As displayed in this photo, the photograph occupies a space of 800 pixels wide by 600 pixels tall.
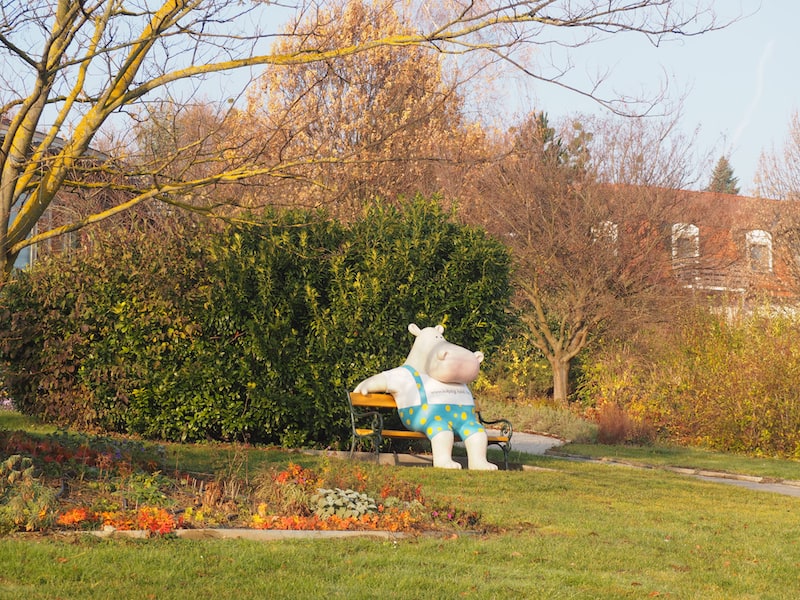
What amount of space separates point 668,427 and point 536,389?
6581 millimetres

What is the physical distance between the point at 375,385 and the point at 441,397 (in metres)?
0.89

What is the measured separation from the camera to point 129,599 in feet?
16.2

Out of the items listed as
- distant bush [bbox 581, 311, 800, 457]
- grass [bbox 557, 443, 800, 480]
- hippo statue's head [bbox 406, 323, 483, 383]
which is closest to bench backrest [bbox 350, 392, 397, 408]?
hippo statue's head [bbox 406, 323, 483, 383]

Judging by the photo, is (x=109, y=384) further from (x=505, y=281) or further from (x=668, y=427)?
(x=668, y=427)

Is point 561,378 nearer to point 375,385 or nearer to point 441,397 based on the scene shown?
point 375,385

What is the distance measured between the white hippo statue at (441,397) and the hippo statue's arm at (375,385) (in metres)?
0.03

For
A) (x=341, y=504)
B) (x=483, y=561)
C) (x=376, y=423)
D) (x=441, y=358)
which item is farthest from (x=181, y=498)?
(x=441, y=358)

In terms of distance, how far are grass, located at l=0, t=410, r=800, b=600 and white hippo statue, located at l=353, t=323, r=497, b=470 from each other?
213 cm

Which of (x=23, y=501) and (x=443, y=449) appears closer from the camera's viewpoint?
(x=23, y=501)

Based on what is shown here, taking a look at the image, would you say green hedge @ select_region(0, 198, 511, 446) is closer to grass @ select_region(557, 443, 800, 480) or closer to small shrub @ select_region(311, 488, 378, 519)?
grass @ select_region(557, 443, 800, 480)

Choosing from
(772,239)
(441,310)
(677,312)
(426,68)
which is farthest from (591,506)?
(426,68)

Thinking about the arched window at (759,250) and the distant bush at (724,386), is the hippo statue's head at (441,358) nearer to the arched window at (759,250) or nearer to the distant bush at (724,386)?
the distant bush at (724,386)

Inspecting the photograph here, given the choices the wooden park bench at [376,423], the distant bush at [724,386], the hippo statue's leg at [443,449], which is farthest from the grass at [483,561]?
the distant bush at [724,386]

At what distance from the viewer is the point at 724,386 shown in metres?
16.9
